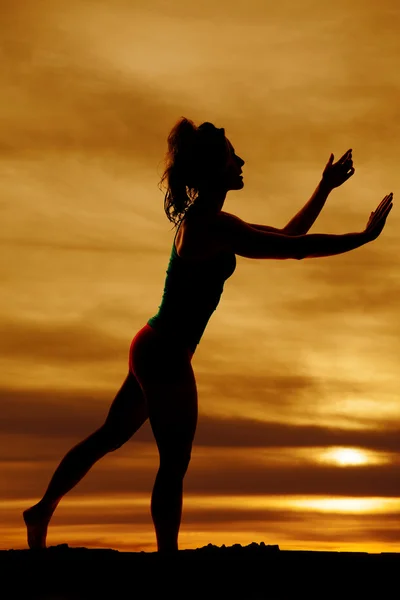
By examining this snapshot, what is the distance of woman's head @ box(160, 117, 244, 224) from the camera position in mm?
5656

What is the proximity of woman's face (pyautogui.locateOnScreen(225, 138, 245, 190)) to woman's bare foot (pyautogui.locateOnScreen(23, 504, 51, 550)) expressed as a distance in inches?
89.3

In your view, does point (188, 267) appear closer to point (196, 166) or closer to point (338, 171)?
point (196, 166)

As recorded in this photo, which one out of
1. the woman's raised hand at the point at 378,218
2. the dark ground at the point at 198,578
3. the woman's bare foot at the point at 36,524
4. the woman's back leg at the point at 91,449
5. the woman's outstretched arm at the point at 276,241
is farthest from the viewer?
the woman's bare foot at the point at 36,524

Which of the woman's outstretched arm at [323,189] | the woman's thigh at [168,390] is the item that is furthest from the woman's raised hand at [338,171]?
the woman's thigh at [168,390]

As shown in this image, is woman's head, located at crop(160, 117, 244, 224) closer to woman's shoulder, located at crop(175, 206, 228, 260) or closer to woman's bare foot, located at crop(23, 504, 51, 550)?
woman's shoulder, located at crop(175, 206, 228, 260)

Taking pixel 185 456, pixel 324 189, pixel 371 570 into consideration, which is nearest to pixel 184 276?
pixel 185 456

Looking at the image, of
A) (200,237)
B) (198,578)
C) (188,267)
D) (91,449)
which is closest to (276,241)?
(200,237)

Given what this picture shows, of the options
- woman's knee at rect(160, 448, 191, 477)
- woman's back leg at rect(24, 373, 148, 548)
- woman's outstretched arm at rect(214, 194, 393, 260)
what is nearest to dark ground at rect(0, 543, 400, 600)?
woman's knee at rect(160, 448, 191, 477)

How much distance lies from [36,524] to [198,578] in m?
2.11

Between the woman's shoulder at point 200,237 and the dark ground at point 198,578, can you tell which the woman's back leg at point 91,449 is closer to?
the woman's shoulder at point 200,237

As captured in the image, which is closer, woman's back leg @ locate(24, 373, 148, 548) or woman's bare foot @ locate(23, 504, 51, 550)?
woman's back leg @ locate(24, 373, 148, 548)

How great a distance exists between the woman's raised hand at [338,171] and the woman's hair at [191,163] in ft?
3.73

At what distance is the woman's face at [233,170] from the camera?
5.67 meters

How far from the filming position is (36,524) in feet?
20.5
